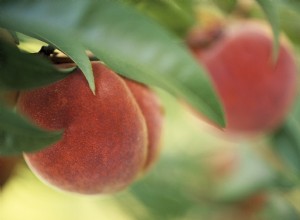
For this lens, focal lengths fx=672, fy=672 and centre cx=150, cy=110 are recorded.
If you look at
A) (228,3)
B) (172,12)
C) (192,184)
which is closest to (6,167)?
(172,12)

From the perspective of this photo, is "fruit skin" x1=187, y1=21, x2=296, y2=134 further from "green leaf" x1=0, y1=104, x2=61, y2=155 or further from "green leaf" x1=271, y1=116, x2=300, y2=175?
"green leaf" x1=0, y1=104, x2=61, y2=155

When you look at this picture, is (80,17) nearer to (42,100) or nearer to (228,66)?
(42,100)

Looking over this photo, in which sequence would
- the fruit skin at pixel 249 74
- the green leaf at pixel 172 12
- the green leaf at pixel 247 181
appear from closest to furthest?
the green leaf at pixel 172 12, the fruit skin at pixel 249 74, the green leaf at pixel 247 181

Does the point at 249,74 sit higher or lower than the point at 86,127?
lower

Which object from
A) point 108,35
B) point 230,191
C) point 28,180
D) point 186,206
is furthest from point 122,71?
point 230,191

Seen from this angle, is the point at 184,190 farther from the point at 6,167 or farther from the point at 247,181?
the point at 6,167

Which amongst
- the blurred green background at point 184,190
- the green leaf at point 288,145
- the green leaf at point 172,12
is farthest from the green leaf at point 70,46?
Answer: the green leaf at point 288,145

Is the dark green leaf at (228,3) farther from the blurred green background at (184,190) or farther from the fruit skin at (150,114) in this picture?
the blurred green background at (184,190)
